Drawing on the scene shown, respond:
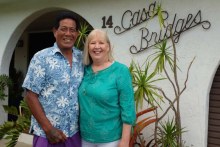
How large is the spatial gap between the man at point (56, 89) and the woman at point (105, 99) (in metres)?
0.11

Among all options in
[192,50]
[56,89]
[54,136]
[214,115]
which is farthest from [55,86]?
[214,115]

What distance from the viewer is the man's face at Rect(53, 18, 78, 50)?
8.33 ft

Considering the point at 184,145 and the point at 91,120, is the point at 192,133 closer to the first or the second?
the point at 184,145

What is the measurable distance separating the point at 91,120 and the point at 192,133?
2.10 m

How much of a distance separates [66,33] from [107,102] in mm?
672

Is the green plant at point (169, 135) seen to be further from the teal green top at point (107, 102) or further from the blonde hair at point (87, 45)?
the blonde hair at point (87, 45)

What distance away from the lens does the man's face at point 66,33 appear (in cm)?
254

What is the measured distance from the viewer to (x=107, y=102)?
2475 millimetres

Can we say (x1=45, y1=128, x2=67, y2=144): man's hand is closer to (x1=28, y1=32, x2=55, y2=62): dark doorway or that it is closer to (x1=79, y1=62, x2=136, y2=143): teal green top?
(x1=79, y1=62, x2=136, y2=143): teal green top

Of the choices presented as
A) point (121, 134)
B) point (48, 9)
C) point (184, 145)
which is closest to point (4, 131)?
point (48, 9)

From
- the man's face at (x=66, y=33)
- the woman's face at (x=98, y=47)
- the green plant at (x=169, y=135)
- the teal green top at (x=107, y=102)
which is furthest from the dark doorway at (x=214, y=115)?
the man's face at (x=66, y=33)

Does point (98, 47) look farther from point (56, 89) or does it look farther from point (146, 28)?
point (146, 28)

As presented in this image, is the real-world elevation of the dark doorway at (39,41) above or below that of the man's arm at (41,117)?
above

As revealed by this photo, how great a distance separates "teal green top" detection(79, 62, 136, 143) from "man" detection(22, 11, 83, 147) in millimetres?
112
